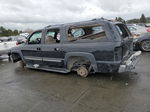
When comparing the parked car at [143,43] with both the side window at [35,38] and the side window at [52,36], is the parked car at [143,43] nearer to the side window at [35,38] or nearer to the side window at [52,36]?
the side window at [52,36]

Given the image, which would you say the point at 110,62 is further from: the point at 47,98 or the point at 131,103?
the point at 47,98

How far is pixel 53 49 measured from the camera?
16.6ft

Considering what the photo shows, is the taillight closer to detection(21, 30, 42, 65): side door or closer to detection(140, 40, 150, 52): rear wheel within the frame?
detection(21, 30, 42, 65): side door

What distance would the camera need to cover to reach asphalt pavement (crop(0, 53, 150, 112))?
10.3 ft

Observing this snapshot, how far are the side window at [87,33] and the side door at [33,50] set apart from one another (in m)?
1.45

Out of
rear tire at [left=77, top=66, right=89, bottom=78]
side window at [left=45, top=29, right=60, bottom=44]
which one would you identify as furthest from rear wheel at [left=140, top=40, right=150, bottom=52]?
side window at [left=45, top=29, right=60, bottom=44]

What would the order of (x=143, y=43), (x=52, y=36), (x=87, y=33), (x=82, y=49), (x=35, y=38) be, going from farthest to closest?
(x=143, y=43), (x=35, y=38), (x=52, y=36), (x=87, y=33), (x=82, y=49)

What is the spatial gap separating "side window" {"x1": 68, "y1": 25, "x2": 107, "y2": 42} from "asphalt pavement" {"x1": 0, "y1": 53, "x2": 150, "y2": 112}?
1348 mm

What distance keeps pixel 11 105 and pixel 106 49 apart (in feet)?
9.25

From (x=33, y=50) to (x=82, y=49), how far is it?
225 centimetres

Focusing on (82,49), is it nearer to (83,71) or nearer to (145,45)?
(83,71)

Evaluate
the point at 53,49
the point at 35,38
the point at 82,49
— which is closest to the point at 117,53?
the point at 82,49

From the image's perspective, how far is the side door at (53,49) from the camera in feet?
16.3

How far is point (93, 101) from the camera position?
11.0 ft
